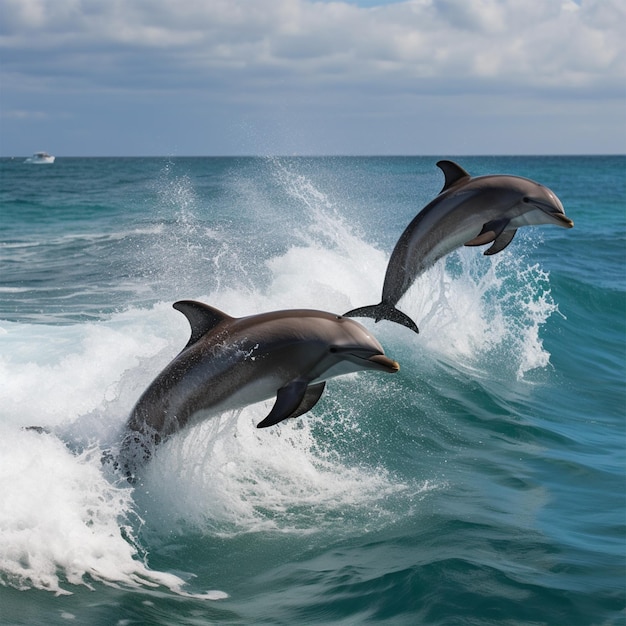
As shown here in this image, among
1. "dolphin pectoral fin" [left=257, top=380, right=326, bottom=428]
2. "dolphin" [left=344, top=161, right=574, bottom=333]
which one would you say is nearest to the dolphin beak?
"dolphin pectoral fin" [left=257, top=380, right=326, bottom=428]

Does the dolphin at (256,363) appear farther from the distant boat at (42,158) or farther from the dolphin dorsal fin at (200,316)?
the distant boat at (42,158)

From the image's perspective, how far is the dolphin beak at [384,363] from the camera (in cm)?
643

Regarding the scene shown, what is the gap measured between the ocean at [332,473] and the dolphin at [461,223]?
6.69 feet

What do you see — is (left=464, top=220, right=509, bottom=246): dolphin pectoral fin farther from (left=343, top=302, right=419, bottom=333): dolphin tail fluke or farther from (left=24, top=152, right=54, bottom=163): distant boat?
(left=24, top=152, right=54, bottom=163): distant boat

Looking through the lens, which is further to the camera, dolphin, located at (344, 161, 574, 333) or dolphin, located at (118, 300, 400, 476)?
Result: dolphin, located at (344, 161, 574, 333)

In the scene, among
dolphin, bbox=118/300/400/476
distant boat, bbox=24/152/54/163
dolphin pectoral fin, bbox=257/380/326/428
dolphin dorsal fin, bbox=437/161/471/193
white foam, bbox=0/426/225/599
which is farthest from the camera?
distant boat, bbox=24/152/54/163

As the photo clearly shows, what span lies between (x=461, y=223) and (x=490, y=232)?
28 cm

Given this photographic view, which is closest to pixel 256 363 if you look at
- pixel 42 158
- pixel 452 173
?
pixel 452 173

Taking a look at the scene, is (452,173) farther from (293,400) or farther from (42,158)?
(42,158)

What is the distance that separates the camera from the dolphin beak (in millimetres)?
6430

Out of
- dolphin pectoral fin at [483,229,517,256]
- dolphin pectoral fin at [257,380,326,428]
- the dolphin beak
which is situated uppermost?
dolphin pectoral fin at [483,229,517,256]

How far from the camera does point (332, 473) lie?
30.9 feet

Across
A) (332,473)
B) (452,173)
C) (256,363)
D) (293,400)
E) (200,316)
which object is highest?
(452,173)

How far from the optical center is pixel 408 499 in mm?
8922
